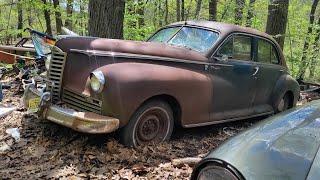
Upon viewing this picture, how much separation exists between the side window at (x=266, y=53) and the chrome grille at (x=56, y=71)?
331 centimetres

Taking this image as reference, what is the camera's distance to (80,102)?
5.00 meters

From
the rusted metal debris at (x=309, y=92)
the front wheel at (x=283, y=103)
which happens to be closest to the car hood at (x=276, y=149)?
the front wheel at (x=283, y=103)

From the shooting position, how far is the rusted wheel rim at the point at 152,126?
501 centimetres

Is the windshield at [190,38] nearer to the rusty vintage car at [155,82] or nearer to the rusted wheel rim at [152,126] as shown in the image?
the rusty vintage car at [155,82]

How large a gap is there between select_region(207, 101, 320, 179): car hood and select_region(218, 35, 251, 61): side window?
3304 millimetres

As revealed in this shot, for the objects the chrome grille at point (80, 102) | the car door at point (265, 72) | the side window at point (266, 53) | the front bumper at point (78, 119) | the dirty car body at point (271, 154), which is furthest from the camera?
the side window at point (266, 53)

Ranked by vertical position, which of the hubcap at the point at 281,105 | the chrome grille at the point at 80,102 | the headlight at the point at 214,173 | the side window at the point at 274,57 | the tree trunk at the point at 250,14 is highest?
the tree trunk at the point at 250,14

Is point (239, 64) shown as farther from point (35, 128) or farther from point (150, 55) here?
point (35, 128)

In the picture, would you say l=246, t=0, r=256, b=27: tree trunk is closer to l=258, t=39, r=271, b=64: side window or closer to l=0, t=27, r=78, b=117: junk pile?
l=258, t=39, r=271, b=64: side window

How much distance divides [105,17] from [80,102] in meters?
3.43

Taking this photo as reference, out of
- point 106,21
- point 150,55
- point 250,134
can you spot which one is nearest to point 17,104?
point 106,21

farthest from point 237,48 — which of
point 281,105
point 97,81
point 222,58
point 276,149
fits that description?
point 276,149

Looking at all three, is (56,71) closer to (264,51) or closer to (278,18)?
(264,51)

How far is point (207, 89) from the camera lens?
564 cm
